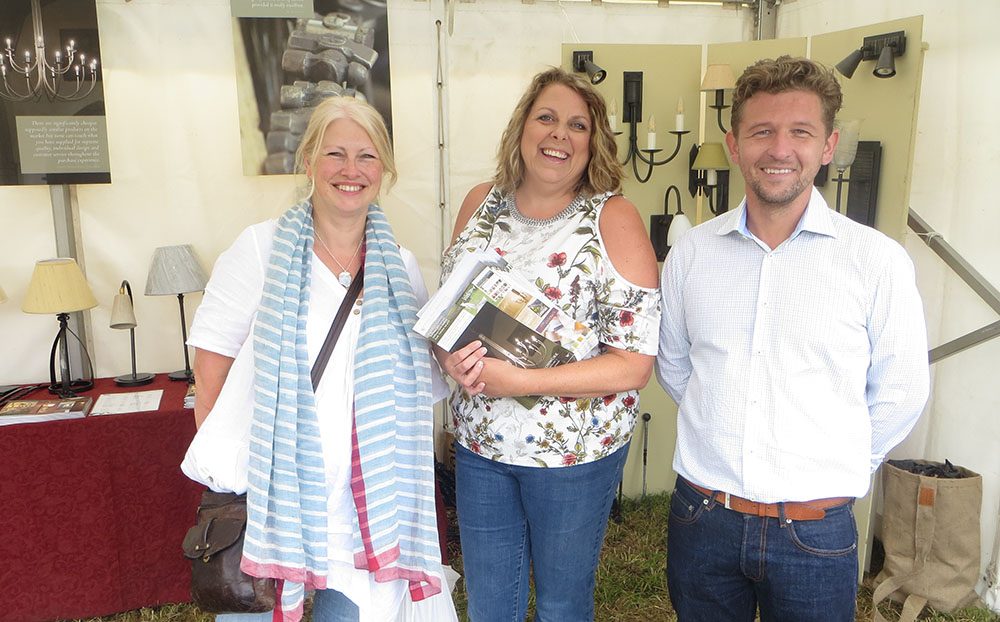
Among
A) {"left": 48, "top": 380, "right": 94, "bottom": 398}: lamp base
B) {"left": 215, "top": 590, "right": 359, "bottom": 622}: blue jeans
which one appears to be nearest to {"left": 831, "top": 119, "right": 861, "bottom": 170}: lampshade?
{"left": 215, "top": 590, "right": 359, "bottom": 622}: blue jeans

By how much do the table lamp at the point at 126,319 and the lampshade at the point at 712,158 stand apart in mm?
2608

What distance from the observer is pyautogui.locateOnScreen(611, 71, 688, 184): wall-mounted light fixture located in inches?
127

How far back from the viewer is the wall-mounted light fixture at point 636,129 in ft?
10.6

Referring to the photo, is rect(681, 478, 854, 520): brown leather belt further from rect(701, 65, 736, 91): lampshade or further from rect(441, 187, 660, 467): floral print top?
rect(701, 65, 736, 91): lampshade

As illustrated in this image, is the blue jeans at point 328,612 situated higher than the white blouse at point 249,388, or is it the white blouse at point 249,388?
→ the white blouse at point 249,388

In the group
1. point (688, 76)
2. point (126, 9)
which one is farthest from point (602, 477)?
point (126, 9)

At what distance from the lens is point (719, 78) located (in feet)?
10.1

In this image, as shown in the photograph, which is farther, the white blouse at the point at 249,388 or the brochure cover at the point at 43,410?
the brochure cover at the point at 43,410

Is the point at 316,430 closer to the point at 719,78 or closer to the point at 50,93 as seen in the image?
the point at 50,93

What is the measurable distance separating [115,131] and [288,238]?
2026 mm

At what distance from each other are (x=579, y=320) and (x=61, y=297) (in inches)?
89.9

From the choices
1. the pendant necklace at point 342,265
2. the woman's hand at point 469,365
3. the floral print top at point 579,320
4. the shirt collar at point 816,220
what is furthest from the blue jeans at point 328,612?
the shirt collar at point 816,220

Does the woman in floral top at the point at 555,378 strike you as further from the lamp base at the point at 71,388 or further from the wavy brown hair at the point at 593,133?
the lamp base at the point at 71,388

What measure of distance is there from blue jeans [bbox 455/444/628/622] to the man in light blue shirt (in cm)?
28
